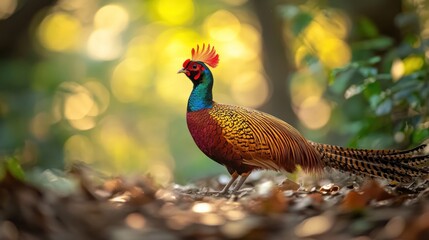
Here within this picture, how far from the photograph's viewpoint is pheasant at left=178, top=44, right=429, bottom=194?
3.62 metres

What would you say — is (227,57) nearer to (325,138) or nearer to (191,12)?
(191,12)

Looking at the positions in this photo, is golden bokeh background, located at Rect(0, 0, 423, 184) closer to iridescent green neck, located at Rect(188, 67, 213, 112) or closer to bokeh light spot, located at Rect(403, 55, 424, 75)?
bokeh light spot, located at Rect(403, 55, 424, 75)

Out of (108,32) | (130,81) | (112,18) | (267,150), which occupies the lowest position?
(267,150)

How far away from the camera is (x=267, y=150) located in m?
3.70

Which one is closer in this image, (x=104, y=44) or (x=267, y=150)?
(x=267, y=150)

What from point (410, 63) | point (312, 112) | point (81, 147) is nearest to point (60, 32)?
point (81, 147)

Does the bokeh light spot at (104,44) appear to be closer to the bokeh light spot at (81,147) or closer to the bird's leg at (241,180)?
the bokeh light spot at (81,147)

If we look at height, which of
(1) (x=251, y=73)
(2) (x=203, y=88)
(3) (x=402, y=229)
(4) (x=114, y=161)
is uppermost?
(1) (x=251, y=73)

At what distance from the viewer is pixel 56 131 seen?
7.41m

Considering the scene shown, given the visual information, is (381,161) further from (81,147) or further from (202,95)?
(81,147)

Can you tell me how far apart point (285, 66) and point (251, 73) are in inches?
348

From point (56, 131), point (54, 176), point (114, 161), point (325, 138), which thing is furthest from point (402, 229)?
point (114, 161)

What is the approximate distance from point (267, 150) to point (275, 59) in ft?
19.6

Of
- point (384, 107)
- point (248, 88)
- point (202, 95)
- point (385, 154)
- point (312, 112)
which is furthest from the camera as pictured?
point (248, 88)
